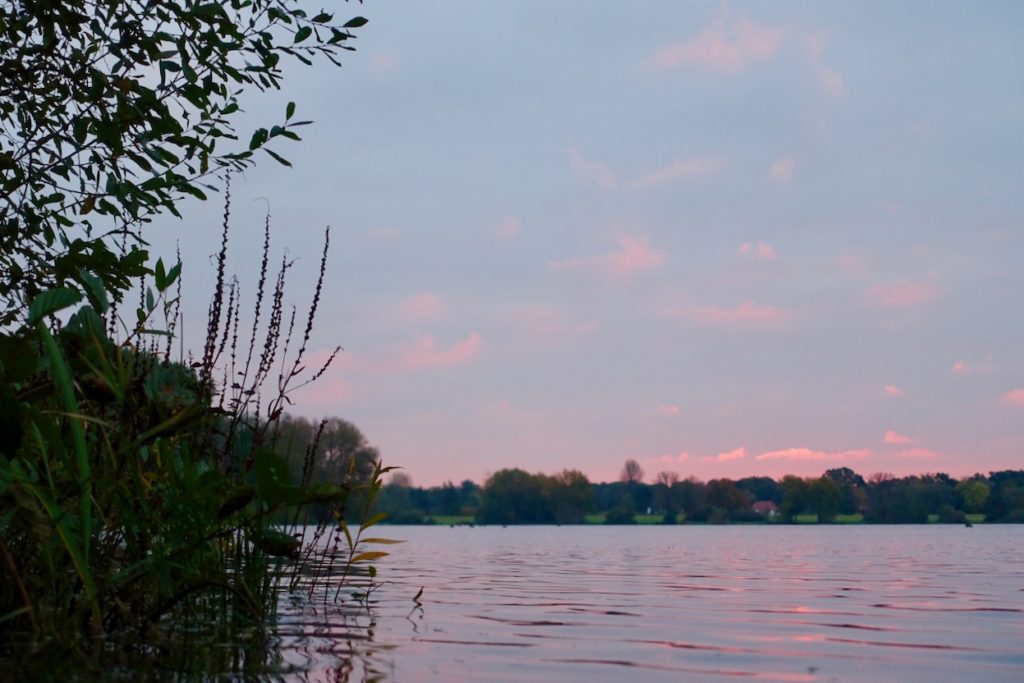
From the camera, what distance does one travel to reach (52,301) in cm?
396

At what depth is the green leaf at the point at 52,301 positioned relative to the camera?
3.94m

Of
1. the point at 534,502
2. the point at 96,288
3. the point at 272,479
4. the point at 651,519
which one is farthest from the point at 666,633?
the point at 651,519

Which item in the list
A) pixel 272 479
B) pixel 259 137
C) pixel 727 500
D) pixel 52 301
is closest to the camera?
pixel 272 479

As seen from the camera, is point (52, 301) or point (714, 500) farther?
point (714, 500)

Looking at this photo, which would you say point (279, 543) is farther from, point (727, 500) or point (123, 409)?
point (727, 500)

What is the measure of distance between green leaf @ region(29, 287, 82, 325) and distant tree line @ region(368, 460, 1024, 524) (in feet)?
317

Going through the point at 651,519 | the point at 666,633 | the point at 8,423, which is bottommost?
the point at 651,519

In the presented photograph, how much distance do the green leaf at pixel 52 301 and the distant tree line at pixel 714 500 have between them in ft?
317

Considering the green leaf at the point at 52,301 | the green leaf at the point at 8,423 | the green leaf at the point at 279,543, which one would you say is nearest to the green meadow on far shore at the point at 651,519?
A: the green leaf at the point at 279,543

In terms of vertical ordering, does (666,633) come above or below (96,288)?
below

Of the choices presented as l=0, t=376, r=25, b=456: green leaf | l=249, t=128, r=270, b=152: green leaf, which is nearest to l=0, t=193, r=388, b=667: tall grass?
l=0, t=376, r=25, b=456: green leaf

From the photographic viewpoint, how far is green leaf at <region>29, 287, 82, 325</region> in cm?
394

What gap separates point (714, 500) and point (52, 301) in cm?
12212

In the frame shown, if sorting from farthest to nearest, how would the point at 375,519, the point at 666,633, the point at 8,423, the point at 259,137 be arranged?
the point at 375,519, the point at 259,137, the point at 666,633, the point at 8,423
